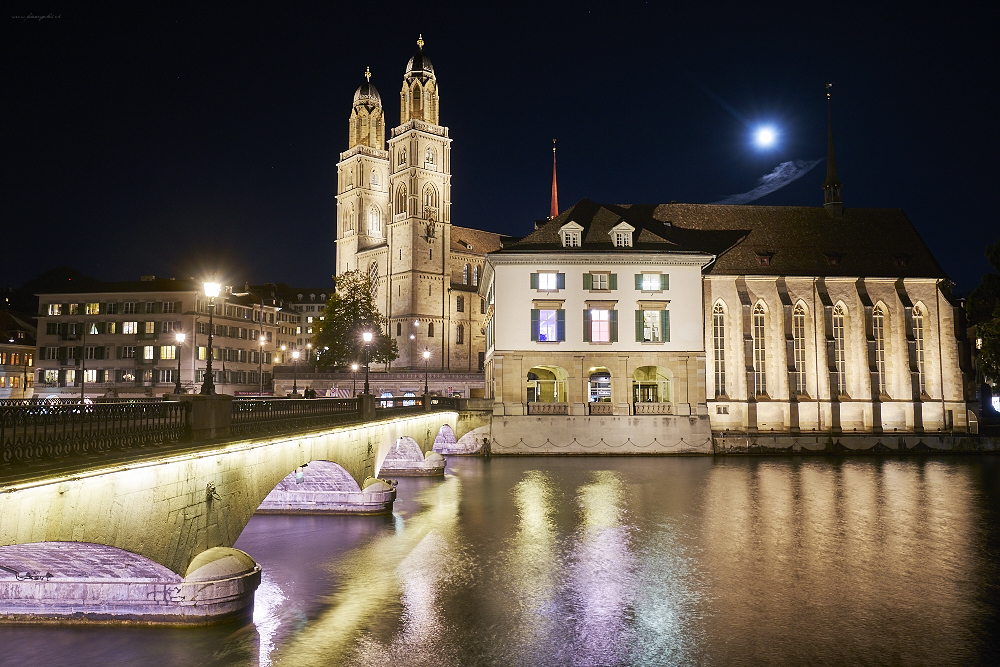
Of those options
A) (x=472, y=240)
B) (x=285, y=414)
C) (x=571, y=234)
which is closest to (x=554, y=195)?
(x=472, y=240)

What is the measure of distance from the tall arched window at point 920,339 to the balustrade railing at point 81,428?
57.0m

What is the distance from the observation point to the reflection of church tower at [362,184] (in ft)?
343

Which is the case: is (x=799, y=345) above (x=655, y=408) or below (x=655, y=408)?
above

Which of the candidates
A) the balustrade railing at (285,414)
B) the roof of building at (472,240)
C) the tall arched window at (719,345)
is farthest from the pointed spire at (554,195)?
the balustrade railing at (285,414)

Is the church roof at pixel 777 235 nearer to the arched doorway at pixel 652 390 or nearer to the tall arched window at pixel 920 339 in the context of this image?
the tall arched window at pixel 920 339

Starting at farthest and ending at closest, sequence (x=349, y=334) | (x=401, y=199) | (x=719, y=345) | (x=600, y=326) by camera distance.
Answer: (x=401, y=199), (x=349, y=334), (x=719, y=345), (x=600, y=326)

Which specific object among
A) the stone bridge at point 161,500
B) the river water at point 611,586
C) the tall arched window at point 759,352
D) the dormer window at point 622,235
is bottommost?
the river water at point 611,586

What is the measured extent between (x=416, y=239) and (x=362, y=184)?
1727 cm

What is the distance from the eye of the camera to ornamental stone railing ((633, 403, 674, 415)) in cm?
5122

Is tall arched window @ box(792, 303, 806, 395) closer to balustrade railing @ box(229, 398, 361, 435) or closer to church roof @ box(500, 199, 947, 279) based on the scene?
church roof @ box(500, 199, 947, 279)

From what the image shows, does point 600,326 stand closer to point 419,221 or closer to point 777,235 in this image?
point 777,235

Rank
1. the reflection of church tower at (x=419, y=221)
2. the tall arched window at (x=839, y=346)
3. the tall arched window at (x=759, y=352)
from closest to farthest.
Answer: the tall arched window at (x=759, y=352), the tall arched window at (x=839, y=346), the reflection of church tower at (x=419, y=221)

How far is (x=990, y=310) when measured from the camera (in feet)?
180

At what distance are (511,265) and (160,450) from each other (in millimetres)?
40057
